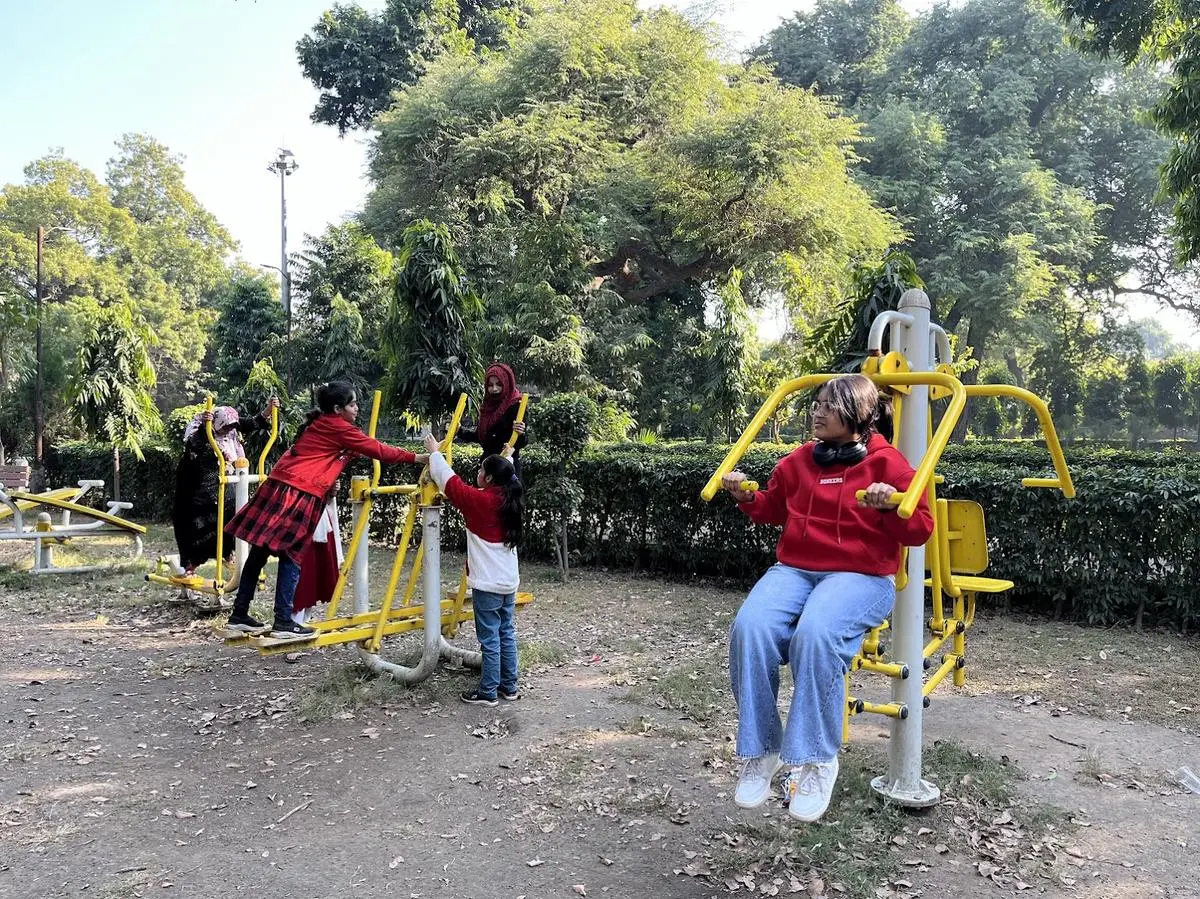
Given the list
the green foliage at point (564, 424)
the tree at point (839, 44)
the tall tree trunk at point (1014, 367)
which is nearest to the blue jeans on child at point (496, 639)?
the green foliage at point (564, 424)

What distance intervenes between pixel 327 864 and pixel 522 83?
22.8m

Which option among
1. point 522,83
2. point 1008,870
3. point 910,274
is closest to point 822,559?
point 1008,870

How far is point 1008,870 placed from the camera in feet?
9.77

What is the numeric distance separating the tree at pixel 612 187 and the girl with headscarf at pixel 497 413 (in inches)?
538

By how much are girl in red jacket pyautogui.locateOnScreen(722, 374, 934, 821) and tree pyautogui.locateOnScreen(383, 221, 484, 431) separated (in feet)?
22.8

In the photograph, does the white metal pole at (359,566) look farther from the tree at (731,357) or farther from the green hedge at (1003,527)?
the tree at (731,357)

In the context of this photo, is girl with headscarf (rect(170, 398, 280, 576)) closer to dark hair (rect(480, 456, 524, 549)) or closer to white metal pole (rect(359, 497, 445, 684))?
white metal pole (rect(359, 497, 445, 684))

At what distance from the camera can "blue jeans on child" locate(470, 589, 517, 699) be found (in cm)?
462

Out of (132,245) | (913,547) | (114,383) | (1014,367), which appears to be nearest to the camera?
(913,547)

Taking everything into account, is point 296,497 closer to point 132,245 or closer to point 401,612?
point 401,612

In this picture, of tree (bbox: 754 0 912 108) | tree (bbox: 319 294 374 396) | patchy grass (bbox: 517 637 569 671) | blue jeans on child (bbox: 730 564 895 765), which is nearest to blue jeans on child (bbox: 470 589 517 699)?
patchy grass (bbox: 517 637 569 671)

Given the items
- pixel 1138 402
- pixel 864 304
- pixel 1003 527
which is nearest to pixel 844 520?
pixel 1003 527

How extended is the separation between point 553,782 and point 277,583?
1920 millimetres

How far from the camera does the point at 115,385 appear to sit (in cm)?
1345
